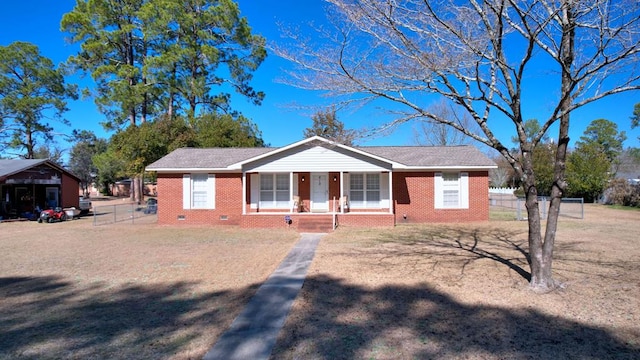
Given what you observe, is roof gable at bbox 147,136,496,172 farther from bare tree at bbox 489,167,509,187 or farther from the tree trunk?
bare tree at bbox 489,167,509,187

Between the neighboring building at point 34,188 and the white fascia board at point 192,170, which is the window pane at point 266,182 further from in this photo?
the neighboring building at point 34,188

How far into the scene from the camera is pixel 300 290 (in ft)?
21.8

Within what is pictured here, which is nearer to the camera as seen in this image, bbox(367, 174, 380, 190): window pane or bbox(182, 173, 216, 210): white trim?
bbox(182, 173, 216, 210): white trim

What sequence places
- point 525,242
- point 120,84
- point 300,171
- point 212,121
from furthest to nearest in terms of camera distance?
point 120,84, point 212,121, point 300,171, point 525,242

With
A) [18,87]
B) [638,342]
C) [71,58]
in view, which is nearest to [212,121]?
[71,58]

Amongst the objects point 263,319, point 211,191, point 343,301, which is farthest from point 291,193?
point 263,319

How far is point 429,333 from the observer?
4.65 metres

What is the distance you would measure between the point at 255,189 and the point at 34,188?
16602 mm

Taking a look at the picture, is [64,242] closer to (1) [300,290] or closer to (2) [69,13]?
(1) [300,290]

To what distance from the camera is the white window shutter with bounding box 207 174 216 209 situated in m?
17.6

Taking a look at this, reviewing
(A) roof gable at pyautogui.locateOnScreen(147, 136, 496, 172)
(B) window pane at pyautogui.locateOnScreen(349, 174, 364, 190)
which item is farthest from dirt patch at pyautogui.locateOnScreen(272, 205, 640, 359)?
(B) window pane at pyautogui.locateOnScreen(349, 174, 364, 190)

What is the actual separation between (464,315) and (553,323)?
1117 mm

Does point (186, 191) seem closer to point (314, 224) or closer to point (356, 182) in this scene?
point (314, 224)

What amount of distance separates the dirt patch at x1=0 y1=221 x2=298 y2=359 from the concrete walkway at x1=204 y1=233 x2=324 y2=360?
20 centimetres
